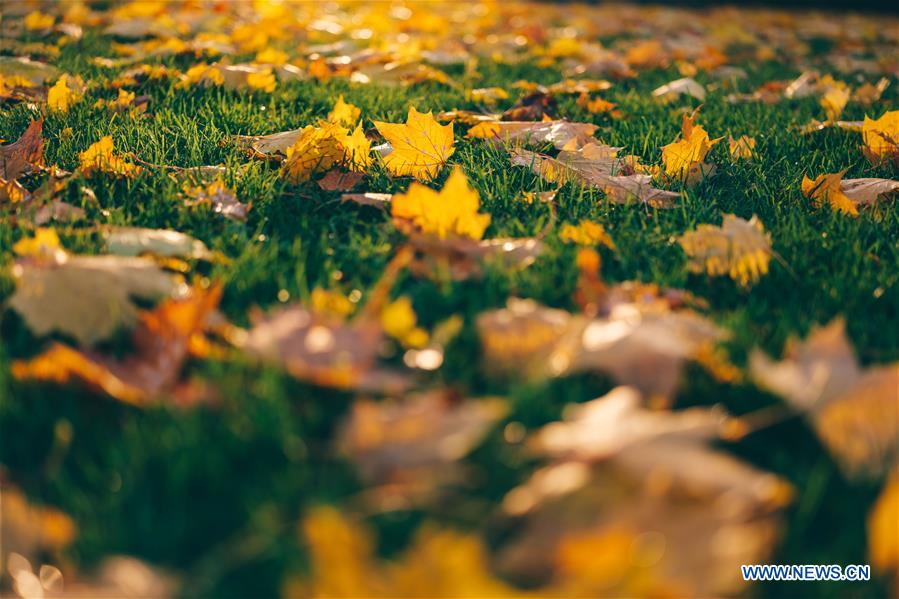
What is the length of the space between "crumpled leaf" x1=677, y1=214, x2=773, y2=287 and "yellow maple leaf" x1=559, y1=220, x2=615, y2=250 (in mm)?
148

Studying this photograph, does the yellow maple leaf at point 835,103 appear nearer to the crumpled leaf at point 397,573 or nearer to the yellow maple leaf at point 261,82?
the yellow maple leaf at point 261,82

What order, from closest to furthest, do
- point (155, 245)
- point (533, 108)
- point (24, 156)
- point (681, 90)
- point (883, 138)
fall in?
point (155, 245) → point (24, 156) → point (883, 138) → point (533, 108) → point (681, 90)

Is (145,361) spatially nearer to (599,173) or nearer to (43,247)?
(43,247)

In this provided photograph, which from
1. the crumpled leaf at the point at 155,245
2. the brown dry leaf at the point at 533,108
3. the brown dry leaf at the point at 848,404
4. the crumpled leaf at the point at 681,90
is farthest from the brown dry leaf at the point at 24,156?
the crumpled leaf at the point at 681,90

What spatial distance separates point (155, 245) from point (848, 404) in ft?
3.67

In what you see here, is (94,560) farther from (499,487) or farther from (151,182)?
(151,182)

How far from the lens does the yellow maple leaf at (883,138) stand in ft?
6.91

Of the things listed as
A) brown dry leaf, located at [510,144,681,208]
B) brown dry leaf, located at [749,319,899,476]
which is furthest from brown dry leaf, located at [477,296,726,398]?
brown dry leaf, located at [510,144,681,208]

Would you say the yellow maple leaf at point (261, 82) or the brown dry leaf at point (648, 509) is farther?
the yellow maple leaf at point (261, 82)

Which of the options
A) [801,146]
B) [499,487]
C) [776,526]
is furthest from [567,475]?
[801,146]

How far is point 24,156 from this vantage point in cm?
176

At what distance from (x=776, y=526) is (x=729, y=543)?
15cm

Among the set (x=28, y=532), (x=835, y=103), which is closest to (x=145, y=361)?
(x=28, y=532)

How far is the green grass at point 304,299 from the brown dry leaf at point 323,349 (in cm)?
3
